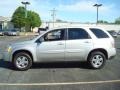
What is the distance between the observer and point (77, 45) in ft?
42.8

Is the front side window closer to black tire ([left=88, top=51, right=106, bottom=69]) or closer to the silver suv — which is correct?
the silver suv

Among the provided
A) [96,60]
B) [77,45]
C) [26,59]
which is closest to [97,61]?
[96,60]

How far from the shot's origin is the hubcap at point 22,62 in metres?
12.9

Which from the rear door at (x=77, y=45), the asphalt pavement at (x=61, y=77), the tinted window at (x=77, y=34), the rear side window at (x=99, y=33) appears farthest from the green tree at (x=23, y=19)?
the rear door at (x=77, y=45)

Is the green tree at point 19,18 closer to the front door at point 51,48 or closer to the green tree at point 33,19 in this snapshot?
the green tree at point 33,19

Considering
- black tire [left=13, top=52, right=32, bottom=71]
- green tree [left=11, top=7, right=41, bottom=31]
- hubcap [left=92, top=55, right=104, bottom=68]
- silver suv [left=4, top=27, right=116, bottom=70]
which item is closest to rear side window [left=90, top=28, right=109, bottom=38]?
silver suv [left=4, top=27, right=116, bottom=70]

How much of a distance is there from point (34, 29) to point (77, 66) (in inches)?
4067

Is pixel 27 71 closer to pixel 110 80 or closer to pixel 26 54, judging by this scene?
pixel 26 54

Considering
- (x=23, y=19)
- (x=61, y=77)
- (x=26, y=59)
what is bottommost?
(x=61, y=77)

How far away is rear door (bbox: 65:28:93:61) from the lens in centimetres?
1303

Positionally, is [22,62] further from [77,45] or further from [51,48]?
[77,45]

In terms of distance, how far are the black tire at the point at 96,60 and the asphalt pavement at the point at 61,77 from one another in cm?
22

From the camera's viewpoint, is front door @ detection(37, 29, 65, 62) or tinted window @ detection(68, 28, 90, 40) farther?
tinted window @ detection(68, 28, 90, 40)

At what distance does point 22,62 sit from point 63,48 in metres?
1.67
